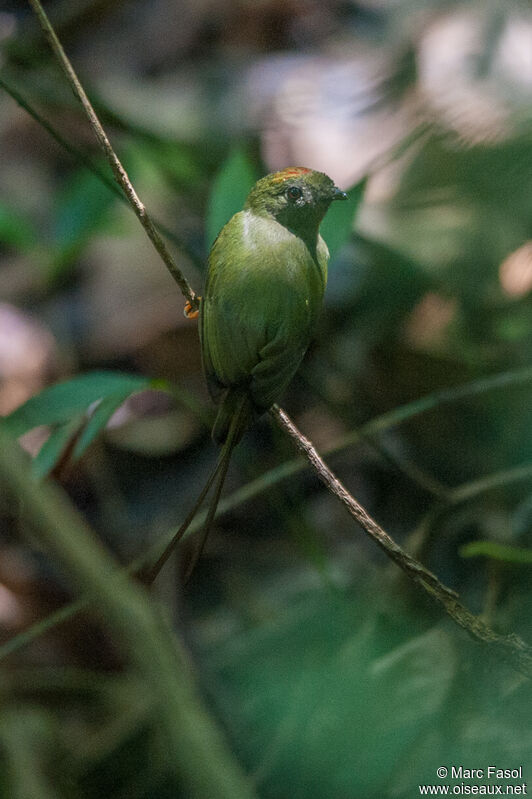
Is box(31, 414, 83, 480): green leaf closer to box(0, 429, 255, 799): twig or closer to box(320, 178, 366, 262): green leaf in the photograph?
box(320, 178, 366, 262): green leaf

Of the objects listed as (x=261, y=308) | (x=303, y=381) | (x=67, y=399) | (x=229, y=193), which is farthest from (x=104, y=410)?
(x=303, y=381)

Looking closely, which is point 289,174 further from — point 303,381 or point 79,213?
point 79,213

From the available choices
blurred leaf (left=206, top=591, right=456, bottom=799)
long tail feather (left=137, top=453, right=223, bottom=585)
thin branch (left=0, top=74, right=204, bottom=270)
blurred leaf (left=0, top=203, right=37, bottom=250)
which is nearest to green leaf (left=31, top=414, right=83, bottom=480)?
long tail feather (left=137, top=453, right=223, bottom=585)

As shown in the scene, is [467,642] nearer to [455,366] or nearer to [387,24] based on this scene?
[455,366]

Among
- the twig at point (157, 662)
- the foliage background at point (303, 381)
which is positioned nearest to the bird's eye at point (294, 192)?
the foliage background at point (303, 381)

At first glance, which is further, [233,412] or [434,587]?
[233,412]

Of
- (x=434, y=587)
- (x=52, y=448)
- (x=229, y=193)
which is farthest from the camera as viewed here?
(x=229, y=193)

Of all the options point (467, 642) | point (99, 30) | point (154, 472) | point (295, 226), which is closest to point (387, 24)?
point (99, 30)
